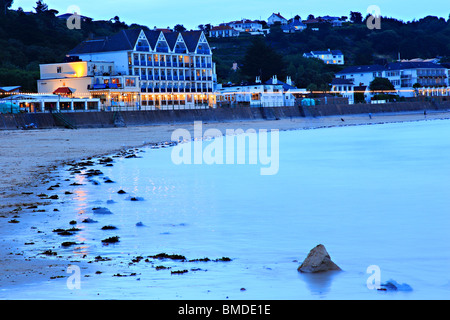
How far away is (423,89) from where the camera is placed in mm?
132875

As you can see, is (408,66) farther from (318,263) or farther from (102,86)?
(318,263)

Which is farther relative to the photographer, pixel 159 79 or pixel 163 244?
pixel 159 79

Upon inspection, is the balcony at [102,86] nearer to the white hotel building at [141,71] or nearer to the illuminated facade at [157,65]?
the white hotel building at [141,71]

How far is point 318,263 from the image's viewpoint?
851cm

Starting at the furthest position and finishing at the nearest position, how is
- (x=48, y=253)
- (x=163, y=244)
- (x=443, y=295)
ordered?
1. (x=163, y=244)
2. (x=48, y=253)
3. (x=443, y=295)

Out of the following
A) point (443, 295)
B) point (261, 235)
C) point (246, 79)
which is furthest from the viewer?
point (246, 79)

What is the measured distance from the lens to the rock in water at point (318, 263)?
8516 mm

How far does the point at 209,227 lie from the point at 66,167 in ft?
43.4

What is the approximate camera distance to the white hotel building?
80125 mm

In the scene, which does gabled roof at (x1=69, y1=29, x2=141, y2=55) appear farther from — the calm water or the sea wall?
the calm water
